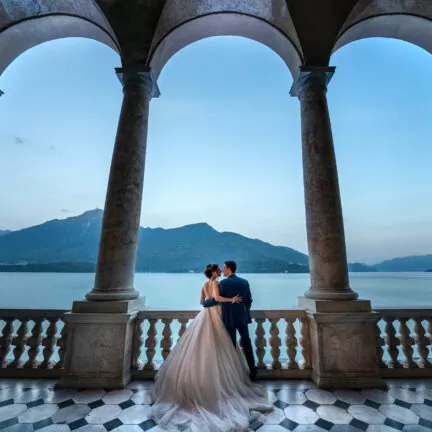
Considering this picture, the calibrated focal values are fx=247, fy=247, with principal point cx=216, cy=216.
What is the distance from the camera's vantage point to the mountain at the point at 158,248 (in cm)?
3828

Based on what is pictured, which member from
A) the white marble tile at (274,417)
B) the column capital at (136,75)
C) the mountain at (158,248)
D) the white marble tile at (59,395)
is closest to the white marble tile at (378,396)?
the white marble tile at (274,417)

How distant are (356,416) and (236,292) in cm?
174

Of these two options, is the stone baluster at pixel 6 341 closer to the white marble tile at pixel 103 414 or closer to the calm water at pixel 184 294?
the calm water at pixel 184 294

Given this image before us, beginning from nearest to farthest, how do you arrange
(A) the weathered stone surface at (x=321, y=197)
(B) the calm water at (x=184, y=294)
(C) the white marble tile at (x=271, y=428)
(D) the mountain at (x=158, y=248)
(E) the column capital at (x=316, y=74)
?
(C) the white marble tile at (x=271, y=428) → (A) the weathered stone surface at (x=321, y=197) → (E) the column capital at (x=316, y=74) → (B) the calm water at (x=184, y=294) → (D) the mountain at (x=158, y=248)

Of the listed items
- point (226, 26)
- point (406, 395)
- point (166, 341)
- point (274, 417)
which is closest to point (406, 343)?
point (406, 395)

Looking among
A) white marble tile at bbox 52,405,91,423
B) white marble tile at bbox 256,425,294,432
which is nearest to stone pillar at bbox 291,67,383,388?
white marble tile at bbox 256,425,294,432

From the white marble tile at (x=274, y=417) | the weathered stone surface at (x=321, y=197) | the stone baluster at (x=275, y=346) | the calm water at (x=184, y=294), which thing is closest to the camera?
the white marble tile at (x=274, y=417)

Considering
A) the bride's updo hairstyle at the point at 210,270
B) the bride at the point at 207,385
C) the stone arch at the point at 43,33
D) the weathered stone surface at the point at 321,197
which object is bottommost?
the bride at the point at 207,385

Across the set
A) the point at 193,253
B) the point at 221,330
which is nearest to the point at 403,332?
the point at 221,330

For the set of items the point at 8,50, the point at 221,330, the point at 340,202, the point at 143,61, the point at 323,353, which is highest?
the point at 8,50

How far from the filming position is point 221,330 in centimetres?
309

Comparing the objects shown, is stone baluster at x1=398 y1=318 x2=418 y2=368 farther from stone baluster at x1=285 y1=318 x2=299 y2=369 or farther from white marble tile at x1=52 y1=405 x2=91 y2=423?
white marble tile at x1=52 y1=405 x2=91 y2=423

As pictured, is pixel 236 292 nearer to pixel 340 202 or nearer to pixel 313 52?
pixel 340 202

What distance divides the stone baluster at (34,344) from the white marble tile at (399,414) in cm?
452
